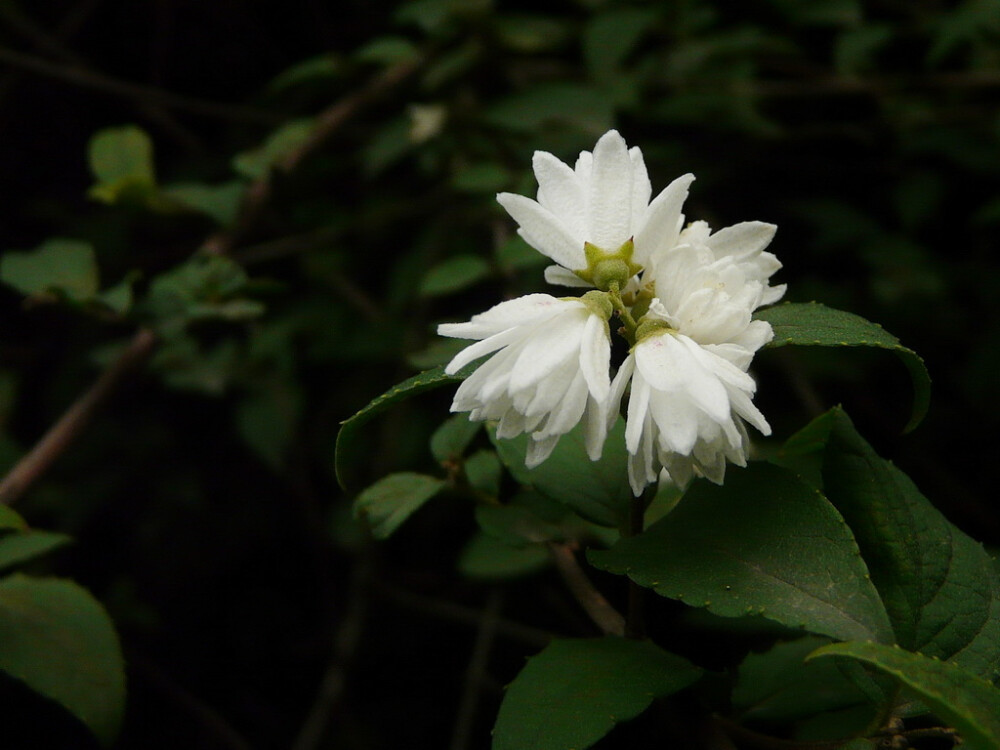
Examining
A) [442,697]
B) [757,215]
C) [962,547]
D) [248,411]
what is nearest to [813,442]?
[962,547]

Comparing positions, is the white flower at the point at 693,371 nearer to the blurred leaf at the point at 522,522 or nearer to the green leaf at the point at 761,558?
the green leaf at the point at 761,558

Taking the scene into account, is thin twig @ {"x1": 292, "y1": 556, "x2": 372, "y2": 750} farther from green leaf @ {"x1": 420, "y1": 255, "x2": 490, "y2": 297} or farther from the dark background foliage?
green leaf @ {"x1": 420, "y1": 255, "x2": 490, "y2": 297}

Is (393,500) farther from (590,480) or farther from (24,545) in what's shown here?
(24,545)

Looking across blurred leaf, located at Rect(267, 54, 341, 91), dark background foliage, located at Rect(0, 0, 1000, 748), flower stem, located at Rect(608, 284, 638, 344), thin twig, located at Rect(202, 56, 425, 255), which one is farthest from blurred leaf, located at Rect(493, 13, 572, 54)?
flower stem, located at Rect(608, 284, 638, 344)

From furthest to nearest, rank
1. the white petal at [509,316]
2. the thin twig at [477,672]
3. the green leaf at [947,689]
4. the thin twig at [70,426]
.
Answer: the thin twig at [477,672] → the thin twig at [70,426] → the white petal at [509,316] → the green leaf at [947,689]

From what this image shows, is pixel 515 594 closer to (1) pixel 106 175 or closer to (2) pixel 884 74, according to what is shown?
(1) pixel 106 175

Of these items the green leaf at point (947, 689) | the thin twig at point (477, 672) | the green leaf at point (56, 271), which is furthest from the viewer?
the thin twig at point (477, 672)

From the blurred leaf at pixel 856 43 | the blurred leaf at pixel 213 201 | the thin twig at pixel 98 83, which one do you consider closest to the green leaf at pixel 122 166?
the blurred leaf at pixel 213 201

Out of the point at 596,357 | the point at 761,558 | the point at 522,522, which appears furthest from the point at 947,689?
the point at 522,522
